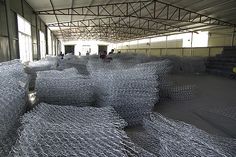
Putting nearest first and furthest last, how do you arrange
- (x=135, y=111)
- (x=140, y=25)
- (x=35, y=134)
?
(x=35, y=134) < (x=135, y=111) < (x=140, y=25)

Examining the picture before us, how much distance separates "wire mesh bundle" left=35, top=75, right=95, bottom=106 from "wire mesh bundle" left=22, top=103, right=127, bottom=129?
53 centimetres

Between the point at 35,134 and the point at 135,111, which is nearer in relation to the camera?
the point at 35,134

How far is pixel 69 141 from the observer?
4.28 ft

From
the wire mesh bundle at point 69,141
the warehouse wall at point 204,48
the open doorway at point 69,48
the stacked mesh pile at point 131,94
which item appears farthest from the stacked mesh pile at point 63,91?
the open doorway at point 69,48

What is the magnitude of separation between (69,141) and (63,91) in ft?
4.42

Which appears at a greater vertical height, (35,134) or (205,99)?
(35,134)

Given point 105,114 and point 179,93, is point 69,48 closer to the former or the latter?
point 179,93

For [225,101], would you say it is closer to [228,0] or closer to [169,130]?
[169,130]

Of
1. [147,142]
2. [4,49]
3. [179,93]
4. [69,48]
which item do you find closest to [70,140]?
[147,142]

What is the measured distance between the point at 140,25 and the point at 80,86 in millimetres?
17702

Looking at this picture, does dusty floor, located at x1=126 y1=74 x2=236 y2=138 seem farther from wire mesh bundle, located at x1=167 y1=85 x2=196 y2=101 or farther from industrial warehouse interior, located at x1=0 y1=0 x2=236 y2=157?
wire mesh bundle, located at x1=167 y1=85 x2=196 y2=101

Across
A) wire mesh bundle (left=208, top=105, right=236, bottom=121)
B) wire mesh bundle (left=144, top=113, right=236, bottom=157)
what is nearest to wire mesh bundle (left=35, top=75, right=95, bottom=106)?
wire mesh bundle (left=144, top=113, right=236, bottom=157)

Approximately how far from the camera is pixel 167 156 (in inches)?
53.7

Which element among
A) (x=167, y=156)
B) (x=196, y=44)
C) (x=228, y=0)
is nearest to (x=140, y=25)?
(x=196, y=44)
